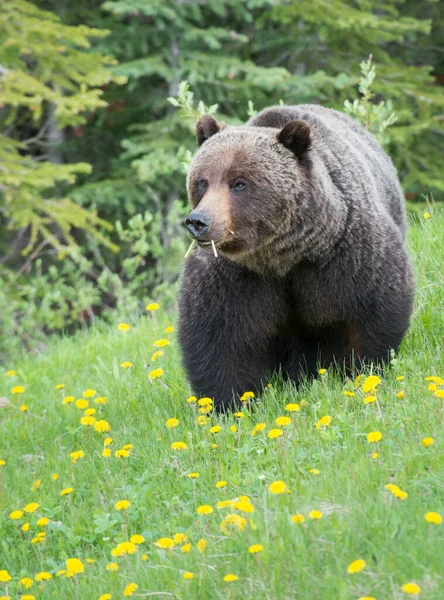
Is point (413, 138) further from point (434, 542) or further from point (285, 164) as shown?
point (434, 542)

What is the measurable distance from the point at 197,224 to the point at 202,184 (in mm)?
514

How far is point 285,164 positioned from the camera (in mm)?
4844

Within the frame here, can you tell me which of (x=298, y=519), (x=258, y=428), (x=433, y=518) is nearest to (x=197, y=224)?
(x=258, y=428)

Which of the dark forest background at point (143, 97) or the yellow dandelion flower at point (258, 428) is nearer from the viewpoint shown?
the yellow dandelion flower at point (258, 428)

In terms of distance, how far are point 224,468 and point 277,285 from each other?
4.13 feet

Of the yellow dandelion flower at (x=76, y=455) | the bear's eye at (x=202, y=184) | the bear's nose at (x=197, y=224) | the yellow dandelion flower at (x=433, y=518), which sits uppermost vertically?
the bear's eye at (x=202, y=184)

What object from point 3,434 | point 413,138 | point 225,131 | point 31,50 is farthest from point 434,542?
point 413,138

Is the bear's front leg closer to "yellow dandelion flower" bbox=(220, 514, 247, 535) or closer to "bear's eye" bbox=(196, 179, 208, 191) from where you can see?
"bear's eye" bbox=(196, 179, 208, 191)

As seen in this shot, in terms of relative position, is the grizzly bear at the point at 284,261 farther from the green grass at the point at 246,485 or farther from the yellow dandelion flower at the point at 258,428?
the yellow dandelion flower at the point at 258,428

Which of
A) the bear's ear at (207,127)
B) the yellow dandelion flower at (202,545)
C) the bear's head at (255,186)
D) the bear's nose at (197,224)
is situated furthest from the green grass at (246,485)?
the bear's ear at (207,127)

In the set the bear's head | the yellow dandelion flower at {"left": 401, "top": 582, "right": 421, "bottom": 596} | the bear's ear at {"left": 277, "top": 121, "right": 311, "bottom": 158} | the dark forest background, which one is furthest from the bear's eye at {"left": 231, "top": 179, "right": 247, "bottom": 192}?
the dark forest background

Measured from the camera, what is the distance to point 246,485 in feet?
13.1

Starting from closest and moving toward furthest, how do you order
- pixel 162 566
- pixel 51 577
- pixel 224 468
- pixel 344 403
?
pixel 162 566
pixel 51 577
pixel 224 468
pixel 344 403

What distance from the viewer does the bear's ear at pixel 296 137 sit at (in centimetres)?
483
